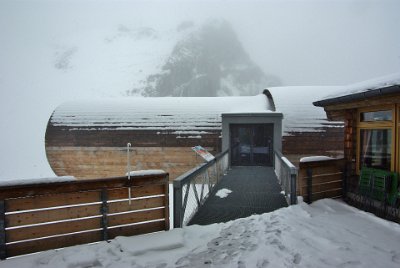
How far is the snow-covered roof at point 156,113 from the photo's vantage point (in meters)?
14.2

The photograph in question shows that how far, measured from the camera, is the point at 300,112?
1377 centimetres

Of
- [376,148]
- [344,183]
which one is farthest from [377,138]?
[344,183]

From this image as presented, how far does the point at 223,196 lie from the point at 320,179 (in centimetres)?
270

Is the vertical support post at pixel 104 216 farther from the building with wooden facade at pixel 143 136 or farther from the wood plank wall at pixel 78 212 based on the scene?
the building with wooden facade at pixel 143 136

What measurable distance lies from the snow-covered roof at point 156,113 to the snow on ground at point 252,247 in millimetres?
8917

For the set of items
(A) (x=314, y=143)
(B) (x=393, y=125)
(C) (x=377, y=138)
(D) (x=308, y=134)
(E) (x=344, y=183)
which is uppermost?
(B) (x=393, y=125)

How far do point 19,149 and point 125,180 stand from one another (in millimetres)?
53854

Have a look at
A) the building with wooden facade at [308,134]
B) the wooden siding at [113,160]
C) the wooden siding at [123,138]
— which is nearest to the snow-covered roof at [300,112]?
the building with wooden facade at [308,134]

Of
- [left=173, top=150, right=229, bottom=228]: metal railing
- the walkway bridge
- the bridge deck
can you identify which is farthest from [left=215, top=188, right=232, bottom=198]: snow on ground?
[left=173, top=150, right=229, bottom=228]: metal railing

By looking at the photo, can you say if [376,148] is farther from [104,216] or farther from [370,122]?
[104,216]

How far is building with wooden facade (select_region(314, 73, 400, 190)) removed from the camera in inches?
234

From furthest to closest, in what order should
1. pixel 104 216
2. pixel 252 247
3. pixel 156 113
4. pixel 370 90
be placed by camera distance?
1. pixel 156 113
2. pixel 370 90
3. pixel 104 216
4. pixel 252 247

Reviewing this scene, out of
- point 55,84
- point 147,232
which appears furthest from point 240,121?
point 55,84

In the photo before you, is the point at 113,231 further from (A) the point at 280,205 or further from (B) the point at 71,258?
(A) the point at 280,205
